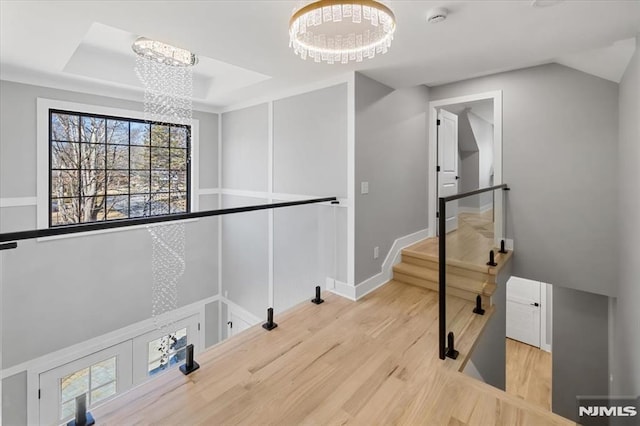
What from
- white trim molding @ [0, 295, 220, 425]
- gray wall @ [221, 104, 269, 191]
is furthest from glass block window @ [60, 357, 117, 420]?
gray wall @ [221, 104, 269, 191]

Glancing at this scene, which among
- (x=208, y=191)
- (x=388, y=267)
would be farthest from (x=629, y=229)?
(x=208, y=191)

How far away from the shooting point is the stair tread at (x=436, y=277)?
2.46 m

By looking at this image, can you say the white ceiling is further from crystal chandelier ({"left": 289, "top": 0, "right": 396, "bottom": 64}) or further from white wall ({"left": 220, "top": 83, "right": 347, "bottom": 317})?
white wall ({"left": 220, "top": 83, "right": 347, "bottom": 317})

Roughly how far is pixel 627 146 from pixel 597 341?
2.87 m

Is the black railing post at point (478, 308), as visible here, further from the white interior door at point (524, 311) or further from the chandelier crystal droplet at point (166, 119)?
the chandelier crystal droplet at point (166, 119)

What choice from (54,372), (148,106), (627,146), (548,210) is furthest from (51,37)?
(548,210)

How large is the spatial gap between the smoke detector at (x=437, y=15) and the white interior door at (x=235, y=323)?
4465 mm

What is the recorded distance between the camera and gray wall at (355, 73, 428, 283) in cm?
332

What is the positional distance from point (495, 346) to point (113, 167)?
16.9 feet

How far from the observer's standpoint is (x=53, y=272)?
3625mm

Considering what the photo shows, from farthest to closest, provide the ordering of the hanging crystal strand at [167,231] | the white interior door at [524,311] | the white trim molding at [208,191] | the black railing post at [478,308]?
1. the white interior door at [524,311]
2. the white trim molding at [208,191]
3. the hanging crystal strand at [167,231]
4. the black railing post at [478,308]

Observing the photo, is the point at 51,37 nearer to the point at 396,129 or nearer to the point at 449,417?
the point at 396,129

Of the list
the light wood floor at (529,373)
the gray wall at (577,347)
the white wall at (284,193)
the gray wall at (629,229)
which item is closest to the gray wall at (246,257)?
the white wall at (284,193)

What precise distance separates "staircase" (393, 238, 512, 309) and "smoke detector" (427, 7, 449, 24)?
1.69 metres
